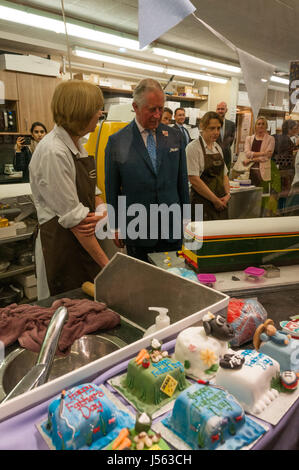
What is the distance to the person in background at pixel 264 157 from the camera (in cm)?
239

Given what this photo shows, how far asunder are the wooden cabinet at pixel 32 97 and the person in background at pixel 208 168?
9.27ft

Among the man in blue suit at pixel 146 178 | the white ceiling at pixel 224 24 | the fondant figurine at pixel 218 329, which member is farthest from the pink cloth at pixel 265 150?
the fondant figurine at pixel 218 329

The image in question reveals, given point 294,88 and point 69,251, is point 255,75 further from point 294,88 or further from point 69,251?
point 69,251

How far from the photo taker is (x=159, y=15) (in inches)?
44.5

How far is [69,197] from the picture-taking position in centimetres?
149

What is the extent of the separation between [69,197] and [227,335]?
38.8 inches

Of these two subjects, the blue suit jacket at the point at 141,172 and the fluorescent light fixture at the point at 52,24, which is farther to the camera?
the fluorescent light fixture at the point at 52,24

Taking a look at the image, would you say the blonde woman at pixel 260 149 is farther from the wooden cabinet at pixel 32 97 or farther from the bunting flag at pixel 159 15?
the wooden cabinet at pixel 32 97

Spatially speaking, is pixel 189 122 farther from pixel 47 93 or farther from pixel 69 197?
pixel 69 197

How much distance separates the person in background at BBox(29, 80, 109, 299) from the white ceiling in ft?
2.67

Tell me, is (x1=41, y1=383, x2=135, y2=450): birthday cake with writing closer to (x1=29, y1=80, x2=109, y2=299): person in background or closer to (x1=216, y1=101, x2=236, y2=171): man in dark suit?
(x1=29, y1=80, x2=109, y2=299): person in background

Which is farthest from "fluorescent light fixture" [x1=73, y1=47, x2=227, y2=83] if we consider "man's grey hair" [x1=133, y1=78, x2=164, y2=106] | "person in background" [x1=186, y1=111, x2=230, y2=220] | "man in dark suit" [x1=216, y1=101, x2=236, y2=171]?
"man's grey hair" [x1=133, y1=78, x2=164, y2=106]

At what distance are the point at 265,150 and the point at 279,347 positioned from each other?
1929 millimetres

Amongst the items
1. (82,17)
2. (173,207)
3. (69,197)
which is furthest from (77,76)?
(69,197)
